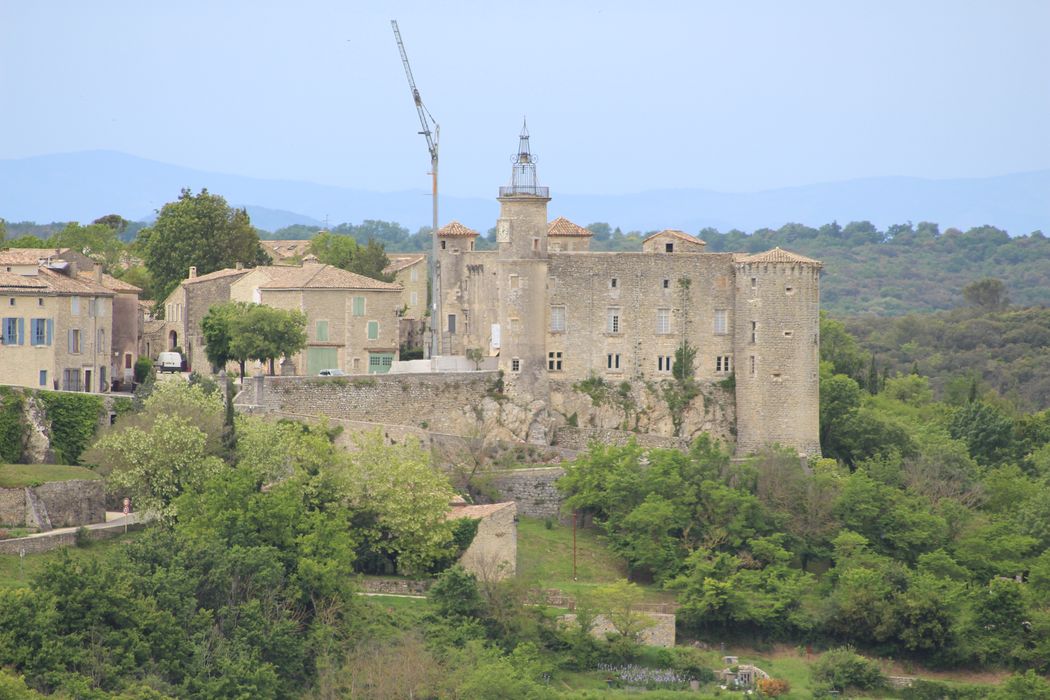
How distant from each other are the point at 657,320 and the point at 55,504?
22.2m

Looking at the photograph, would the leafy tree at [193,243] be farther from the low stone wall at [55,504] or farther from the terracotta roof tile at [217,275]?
the low stone wall at [55,504]

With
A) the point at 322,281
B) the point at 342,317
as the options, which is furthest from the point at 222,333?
the point at 342,317

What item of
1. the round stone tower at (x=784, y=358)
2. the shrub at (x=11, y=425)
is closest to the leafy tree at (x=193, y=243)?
the shrub at (x=11, y=425)

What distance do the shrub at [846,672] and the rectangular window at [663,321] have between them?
1444 centimetres

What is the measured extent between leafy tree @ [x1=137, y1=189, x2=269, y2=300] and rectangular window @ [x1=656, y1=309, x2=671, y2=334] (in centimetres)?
1941

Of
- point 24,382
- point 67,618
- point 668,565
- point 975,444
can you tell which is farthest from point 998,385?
point 67,618

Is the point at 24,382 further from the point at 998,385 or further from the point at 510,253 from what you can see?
the point at 998,385

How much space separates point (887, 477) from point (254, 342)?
21285mm

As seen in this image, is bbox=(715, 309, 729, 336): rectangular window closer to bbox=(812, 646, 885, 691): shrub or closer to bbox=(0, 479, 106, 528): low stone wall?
bbox=(812, 646, 885, 691): shrub

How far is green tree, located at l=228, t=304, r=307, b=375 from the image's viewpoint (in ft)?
205

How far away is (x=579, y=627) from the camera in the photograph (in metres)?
53.4

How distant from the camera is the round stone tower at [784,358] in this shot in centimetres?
6366

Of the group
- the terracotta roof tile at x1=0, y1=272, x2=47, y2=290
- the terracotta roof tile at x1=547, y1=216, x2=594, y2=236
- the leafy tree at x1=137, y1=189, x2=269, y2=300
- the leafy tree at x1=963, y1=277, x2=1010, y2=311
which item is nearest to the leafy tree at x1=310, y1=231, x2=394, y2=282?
the leafy tree at x1=137, y1=189, x2=269, y2=300

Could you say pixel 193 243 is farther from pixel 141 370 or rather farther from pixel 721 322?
pixel 721 322
